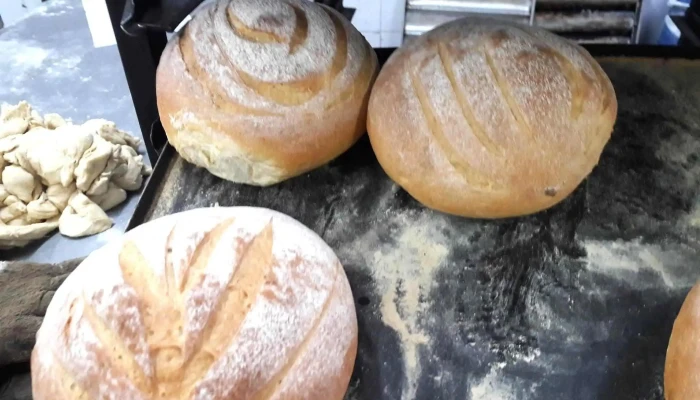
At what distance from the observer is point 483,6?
2184 millimetres

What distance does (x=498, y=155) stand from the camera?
104cm

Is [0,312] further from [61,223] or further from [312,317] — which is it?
[61,223]

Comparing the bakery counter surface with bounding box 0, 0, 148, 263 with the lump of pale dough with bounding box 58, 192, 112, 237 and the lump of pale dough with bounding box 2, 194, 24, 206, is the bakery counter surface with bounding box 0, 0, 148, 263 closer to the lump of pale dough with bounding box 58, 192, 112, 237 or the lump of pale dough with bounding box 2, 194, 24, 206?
the lump of pale dough with bounding box 58, 192, 112, 237

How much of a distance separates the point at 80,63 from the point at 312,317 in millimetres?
2454

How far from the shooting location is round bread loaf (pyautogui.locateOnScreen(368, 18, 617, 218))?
104 centimetres

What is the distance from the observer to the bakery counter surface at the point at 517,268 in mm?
936

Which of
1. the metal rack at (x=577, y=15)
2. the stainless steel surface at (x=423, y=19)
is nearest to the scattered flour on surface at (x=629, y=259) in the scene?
the metal rack at (x=577, y=15)

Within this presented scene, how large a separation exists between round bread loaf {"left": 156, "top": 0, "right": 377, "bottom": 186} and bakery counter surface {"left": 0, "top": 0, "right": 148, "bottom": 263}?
1087mm

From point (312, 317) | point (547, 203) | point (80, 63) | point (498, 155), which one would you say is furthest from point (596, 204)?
point (80, 63)

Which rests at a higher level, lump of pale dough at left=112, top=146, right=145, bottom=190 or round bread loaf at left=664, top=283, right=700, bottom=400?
round bread loaf at left=664, top=283, right=700, bottom=400

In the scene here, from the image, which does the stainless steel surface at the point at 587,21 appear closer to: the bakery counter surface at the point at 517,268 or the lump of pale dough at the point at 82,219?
the bakery counter surface at the point at 517,268

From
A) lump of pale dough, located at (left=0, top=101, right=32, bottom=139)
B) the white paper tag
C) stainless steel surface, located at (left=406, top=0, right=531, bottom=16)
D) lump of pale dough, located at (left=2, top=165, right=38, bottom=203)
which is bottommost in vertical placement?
lump of pale dough, located at (left=2, top=165, right=38, bottom=203)

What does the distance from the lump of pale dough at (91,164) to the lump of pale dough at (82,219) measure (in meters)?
0.05

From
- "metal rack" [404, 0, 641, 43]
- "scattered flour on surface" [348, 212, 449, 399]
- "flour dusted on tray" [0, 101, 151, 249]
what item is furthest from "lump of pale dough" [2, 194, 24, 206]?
"metal rack" [404, 0, 641, 43]
